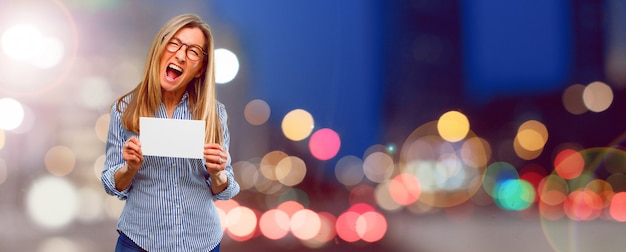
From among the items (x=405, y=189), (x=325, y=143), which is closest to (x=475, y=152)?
(x=405, y=189)

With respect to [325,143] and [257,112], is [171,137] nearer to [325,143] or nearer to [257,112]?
[257,112]

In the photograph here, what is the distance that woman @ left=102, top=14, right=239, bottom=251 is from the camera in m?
1.52

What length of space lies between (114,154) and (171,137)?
6.9 inches

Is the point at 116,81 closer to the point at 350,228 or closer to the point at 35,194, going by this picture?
the point at 35,194

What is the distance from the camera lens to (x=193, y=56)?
160 centimetres

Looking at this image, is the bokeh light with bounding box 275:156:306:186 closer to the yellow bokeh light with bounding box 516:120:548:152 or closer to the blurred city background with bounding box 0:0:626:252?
the blurred city background with bounding box 0:0:626:252

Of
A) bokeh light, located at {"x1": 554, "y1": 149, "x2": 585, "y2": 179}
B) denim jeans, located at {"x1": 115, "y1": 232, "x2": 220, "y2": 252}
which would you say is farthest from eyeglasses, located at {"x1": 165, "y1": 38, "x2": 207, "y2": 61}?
bokeh light, located at {"x1": 554, "y1": 149, "x2": 585, "y2": 179}

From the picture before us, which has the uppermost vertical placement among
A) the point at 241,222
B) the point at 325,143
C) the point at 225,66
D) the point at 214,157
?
the point at 225,66

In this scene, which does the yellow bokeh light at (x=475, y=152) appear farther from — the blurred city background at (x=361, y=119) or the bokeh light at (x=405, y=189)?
the bokeh light at (x=405, y=189)

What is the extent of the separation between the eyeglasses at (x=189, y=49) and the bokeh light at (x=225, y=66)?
1390 millimetres

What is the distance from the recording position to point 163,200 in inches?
59.8

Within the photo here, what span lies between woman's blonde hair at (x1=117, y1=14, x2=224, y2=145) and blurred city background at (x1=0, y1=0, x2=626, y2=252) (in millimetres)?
1385

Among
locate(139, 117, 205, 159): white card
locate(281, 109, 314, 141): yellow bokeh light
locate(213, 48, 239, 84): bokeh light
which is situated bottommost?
locate(139, 117, 205, 159): white card

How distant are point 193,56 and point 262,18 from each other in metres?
1.52
